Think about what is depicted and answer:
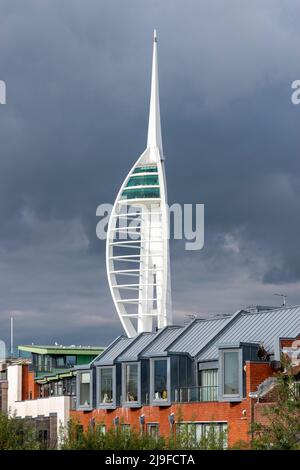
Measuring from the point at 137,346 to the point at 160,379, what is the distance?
1063cm

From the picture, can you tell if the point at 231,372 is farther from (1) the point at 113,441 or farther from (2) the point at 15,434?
(1) the point at 113,441

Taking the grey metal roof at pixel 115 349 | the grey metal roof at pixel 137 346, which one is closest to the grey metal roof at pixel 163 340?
the grey metal roof at pixel 137 346

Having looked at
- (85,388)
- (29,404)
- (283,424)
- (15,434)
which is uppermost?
(85,388)

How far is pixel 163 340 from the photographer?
85.1 metres

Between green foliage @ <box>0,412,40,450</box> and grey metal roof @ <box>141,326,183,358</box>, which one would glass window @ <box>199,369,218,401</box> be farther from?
green foliage @ <box>0,412,40,450</box>

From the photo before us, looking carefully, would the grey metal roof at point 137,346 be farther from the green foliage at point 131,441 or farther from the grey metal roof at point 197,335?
the green foliage at point 131,441

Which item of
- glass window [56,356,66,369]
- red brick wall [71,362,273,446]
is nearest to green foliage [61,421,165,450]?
red brick wall [71,362,273,446]

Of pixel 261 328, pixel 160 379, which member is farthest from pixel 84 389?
pixel 261 328

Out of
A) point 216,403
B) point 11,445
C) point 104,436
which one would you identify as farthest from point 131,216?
point 104,436

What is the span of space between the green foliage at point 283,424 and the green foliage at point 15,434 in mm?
10699

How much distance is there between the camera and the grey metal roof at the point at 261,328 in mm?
72500

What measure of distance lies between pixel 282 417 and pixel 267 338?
904 inches

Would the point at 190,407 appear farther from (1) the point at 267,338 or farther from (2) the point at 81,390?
(2) the point at 81,390

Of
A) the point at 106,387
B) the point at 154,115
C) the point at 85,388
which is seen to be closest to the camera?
the point at 106,387
